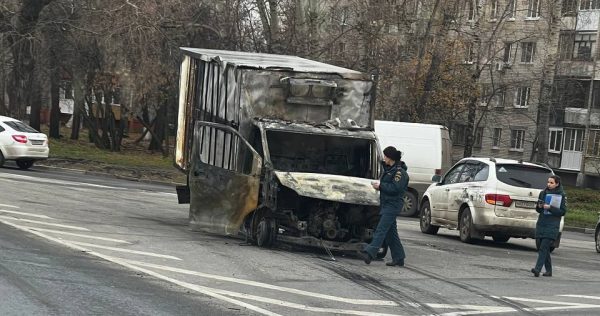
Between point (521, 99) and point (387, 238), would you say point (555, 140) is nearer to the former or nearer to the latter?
point (521, 99)

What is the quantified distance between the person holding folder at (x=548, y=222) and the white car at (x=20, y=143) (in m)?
19.8

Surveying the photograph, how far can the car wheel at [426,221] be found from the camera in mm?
20109

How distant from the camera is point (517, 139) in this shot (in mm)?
64500

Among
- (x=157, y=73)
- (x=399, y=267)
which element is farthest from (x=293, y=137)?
(x=157, y=73)

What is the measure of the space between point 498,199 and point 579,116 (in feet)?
147

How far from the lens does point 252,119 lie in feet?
48.9

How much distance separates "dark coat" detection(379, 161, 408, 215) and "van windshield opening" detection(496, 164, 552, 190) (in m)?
5.15

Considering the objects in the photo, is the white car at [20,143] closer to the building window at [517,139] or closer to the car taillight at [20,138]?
the car taillight at [20,138]

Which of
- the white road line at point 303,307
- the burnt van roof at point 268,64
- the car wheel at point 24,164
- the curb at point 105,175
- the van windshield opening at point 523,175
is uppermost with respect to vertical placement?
the burnt van roof at point 268,64

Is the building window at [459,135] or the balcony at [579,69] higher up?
the balcony at [579,69]

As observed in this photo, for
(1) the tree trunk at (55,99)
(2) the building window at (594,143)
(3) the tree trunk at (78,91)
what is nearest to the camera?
(3) the tree trunk at (78,91)

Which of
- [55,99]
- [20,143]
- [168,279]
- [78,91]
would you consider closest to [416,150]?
[20,143]

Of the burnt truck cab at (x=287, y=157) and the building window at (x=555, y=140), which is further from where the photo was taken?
the building window at (x=555, y=140)

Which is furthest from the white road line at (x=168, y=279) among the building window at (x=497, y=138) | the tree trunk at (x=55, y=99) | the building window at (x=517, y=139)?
the building window at (x=497, y=138)
